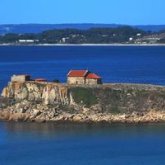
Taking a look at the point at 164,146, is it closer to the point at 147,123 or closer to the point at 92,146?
the point at 92,146

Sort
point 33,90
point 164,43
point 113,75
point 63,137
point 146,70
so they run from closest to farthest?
point 63,137 → point 33,90 → point 113,75 → point 146,70 → point 164,43

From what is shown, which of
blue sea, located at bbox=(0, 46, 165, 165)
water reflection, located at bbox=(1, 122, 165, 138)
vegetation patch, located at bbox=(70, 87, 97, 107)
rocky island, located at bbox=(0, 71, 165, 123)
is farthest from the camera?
vegetation patch, located at bbox=(70, 87, 97, 107)

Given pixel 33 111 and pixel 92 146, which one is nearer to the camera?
pixel 92 146

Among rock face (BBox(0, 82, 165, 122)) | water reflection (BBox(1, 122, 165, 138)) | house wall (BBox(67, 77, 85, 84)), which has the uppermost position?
house wall (BBox(67, 77, 85, 84))

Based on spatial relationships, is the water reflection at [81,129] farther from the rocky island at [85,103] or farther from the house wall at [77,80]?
the house wall at [77,80]

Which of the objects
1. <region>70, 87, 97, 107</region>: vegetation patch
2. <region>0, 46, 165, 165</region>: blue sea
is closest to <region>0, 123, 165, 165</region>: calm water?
<region>0, 46, 165, 165</region>: blue sea

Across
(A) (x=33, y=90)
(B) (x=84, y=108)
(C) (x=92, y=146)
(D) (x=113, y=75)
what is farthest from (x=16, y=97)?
(D) (x=113, y=75)

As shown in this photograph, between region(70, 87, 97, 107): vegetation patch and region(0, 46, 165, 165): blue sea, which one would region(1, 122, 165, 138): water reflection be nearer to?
region(0, 46, 165, 165): blue sea

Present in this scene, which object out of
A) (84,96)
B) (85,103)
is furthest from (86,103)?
(84,96)
